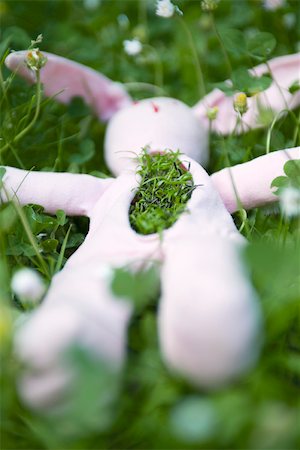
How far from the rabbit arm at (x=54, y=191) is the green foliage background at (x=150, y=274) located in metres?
0.02

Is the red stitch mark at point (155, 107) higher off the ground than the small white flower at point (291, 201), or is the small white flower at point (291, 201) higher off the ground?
the small white flower at point (291, 201)

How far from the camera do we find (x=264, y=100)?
1296mm

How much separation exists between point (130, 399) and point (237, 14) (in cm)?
144

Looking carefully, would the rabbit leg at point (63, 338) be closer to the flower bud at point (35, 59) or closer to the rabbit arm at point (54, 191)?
the rabbit arm at point (54, 191)

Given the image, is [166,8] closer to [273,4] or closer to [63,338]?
[273,4]

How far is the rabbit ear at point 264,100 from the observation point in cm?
129

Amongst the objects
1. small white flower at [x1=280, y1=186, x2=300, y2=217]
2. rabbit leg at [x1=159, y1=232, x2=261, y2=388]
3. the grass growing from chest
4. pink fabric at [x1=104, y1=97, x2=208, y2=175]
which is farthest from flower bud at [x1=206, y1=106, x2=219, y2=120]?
rabbit leg at [x1=159, y1=232, x2=261, y2=388]

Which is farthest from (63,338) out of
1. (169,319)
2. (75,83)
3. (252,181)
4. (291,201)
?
(75,83)

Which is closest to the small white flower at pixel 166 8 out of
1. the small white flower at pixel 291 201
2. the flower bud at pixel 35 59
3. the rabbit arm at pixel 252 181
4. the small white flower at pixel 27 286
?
the flower bud at pixel 35 59

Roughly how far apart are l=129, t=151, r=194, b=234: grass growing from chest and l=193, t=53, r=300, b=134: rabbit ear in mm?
285

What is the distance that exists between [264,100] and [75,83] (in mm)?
385

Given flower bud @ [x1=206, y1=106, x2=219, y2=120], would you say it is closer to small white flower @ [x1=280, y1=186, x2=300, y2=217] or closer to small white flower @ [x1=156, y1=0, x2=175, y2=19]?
small white flower @ [x1=156, y1=0, x2=175, y2=19]

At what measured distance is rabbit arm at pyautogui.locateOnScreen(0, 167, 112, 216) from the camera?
1.05 metres

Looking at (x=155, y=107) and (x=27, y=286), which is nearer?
(x=27, y=286)
